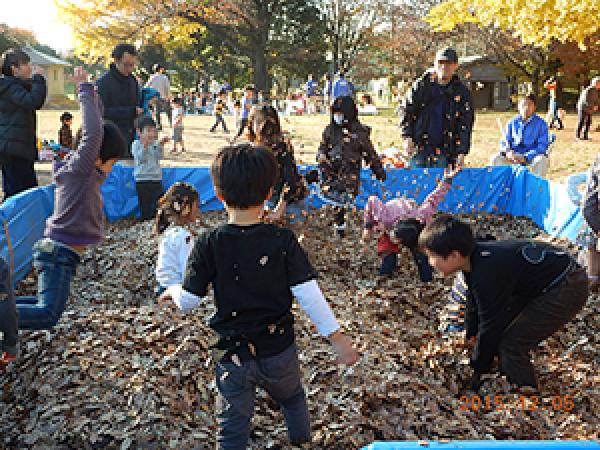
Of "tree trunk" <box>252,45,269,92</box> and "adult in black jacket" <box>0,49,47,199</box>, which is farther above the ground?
"tree trunk" <box>252,45,269,92</box>

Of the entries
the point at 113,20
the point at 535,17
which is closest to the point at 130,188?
the point at 535,17

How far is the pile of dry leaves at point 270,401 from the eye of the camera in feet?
10.0

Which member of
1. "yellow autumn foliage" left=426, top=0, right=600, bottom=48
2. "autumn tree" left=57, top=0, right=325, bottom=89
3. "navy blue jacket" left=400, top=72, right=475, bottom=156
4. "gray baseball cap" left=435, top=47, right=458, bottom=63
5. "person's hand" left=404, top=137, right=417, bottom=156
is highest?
"autumn tree" left=57, top=0, right=325, bottom=89

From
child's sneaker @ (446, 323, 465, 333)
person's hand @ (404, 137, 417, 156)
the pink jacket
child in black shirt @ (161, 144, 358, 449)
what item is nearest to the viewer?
child in black shirt @ (161, 144, 358, 449)

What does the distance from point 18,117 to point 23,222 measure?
133cm

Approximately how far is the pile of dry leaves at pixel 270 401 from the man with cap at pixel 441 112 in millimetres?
3084

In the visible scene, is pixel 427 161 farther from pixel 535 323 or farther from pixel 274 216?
pixel 535 323

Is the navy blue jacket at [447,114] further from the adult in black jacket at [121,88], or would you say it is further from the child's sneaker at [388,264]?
→ the adult in black jacket at [121,88]

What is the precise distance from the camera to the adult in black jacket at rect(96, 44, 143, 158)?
6.77m

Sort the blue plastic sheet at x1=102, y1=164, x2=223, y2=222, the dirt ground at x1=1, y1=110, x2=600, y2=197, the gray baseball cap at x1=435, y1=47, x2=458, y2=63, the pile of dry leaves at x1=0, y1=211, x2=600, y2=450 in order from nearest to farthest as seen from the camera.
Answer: the pile of dry leaves at x1=0, y1=211, x2=600, y2=450, the gray baseball cap at x1=435, y1=47, x2=458, y2=63, the blue plastic sheet at x1=102, y1=164, x2=223, y2=222, the dirt ground at x1=1, y1=110, x2=600, y2=197

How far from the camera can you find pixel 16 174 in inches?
255

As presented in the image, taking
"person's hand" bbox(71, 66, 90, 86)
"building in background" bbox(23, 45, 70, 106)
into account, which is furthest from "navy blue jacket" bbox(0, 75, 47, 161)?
"building in background" bbox(23, 45, 70, 106)

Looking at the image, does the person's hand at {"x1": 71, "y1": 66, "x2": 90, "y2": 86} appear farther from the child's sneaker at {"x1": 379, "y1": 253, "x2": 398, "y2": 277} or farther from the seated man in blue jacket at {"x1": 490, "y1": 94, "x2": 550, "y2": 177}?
the seated man in blue jacket at {"x1": 490, "y1": 94, "x2": 550, "y2": 177}

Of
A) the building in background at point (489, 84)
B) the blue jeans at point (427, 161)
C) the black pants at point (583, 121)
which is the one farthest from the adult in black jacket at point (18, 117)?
the building in background at point (489, 84)
